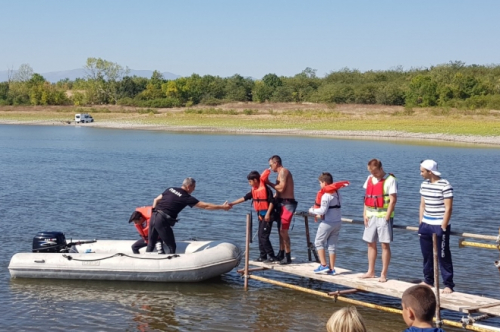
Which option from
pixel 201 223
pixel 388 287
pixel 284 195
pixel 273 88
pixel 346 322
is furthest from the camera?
pixel 273 88

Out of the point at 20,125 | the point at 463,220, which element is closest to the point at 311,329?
the point at 463,220

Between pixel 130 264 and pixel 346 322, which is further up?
pixel 346 322

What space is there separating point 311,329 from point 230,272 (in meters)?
3.07

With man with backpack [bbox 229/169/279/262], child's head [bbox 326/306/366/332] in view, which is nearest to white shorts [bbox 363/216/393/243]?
man with backpack [bbox 229/169/279/262]

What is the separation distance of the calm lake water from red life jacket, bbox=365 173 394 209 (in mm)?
1637

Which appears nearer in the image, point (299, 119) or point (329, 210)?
point (329, 210)

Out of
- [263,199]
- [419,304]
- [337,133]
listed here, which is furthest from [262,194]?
[337,133]

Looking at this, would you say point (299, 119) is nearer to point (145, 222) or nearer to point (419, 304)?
point (145, 222)

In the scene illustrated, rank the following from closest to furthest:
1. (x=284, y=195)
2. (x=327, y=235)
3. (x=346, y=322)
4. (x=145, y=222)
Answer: (x=346, y=322) < (x=327, y=235) < (x=284, y=195) < (x=145, y=222)

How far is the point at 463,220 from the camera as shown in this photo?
17.5 meters

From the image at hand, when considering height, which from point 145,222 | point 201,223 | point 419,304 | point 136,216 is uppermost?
point 419,304

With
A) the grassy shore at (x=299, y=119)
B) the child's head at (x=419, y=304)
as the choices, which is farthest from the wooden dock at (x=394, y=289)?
the grassy shore at (x=299, y=119)

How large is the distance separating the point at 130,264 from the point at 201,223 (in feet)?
18.0

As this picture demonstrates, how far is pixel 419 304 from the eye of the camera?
450cm
